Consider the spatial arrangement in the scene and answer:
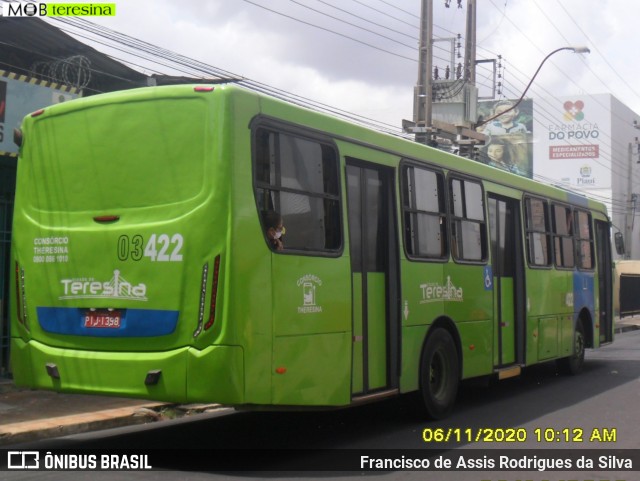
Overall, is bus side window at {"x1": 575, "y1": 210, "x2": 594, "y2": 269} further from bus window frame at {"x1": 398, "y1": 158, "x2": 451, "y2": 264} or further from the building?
the building

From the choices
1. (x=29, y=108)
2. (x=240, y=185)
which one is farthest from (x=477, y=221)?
(x=29, y=108)

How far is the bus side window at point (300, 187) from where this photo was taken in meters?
7.71

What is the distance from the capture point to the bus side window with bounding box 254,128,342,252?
771cm

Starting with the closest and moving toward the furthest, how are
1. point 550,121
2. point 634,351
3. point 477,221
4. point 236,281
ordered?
point 236,281
point 477,221
point 634,351
point 550,121

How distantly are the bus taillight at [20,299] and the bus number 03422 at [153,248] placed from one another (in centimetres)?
135

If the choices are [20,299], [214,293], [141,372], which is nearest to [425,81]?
[20,299]

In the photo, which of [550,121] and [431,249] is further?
[550,121]

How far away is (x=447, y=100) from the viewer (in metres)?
30.6

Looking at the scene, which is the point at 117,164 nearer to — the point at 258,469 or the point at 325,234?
the point at 325,234

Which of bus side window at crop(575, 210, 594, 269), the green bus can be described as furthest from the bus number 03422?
bus side window at crop(575, 210, 594, 269)

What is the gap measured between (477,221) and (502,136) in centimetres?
6385

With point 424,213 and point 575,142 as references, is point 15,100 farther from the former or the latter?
point 575,142

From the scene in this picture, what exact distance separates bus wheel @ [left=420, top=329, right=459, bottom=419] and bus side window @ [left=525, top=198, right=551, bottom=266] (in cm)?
327

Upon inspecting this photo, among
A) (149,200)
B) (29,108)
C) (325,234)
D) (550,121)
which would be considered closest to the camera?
(149,200)
